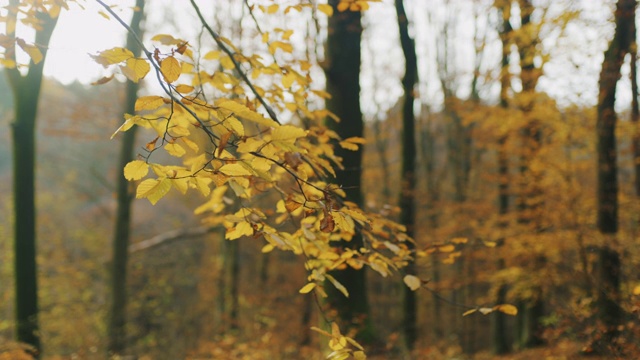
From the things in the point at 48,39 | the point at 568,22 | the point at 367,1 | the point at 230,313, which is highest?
the point at 568,22

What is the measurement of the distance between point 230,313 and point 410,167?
5.56 metres

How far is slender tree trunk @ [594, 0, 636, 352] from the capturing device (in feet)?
16.1

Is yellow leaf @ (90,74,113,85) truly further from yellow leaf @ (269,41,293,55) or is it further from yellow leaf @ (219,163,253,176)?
yellow leaf @ (269,41,293,55)

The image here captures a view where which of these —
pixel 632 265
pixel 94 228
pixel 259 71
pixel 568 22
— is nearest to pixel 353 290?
pixel 259 71

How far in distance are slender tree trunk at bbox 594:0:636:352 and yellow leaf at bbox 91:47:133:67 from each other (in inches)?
197

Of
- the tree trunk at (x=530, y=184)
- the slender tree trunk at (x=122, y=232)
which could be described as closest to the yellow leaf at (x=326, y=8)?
the tree trunk at (x=530, y=184)

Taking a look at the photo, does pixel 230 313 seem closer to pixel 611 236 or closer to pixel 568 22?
pixel 611 236

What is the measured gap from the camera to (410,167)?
25.4 ft

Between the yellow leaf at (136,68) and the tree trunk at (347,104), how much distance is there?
99.4 inches

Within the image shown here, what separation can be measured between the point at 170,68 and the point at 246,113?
0.29 m

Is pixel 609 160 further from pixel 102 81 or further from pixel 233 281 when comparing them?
pixel 233 281

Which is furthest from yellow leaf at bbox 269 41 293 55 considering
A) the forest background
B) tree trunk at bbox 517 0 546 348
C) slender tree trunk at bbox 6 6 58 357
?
tree trunk at bbox 517 0 546 348

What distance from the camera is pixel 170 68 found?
1.29 m

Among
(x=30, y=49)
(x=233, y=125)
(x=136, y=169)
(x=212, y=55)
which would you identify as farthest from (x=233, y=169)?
(x=212, y=55)
